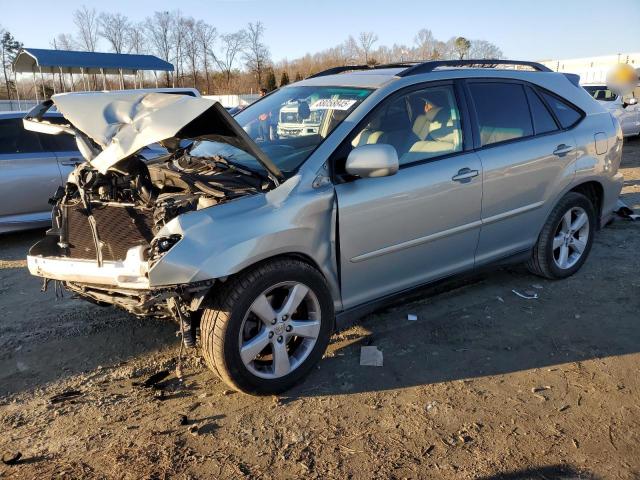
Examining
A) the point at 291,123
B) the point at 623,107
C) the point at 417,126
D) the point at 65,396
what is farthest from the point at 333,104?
the point at 623,107

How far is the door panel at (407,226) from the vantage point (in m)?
3.25

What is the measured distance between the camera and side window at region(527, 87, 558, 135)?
4.35 meters

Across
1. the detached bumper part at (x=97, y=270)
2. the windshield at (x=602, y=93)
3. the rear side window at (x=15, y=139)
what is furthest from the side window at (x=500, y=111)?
the windshield at (x=602, y=93)

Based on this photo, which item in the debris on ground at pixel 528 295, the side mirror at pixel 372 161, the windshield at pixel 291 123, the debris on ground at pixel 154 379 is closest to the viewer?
the side mirror at pixel 372 161

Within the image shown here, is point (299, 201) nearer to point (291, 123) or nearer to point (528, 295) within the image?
point (291, 123)

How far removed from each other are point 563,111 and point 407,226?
2.14 metres

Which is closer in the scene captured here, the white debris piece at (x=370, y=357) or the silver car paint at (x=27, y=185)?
the white debris piece at (x=370, y=357)

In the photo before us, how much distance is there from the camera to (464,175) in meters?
3.71

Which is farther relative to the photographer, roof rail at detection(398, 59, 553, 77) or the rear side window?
the rear side window

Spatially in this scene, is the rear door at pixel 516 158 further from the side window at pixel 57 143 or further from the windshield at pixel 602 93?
the windshield at pixel 602 93

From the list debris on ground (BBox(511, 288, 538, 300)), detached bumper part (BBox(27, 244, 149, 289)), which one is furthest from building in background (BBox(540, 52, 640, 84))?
detached bumper part (BBox(27, 244, 149, 289))

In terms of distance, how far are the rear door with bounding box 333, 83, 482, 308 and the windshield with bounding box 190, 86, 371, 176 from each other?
227 millimetres

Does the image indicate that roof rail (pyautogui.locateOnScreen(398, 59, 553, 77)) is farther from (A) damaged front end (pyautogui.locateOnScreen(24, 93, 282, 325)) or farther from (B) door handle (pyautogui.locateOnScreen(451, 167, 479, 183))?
(A) damaged front end (pyautogui.locateOnScreen(24, 93, 282, 325))

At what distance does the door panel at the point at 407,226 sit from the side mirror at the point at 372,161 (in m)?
0.15
